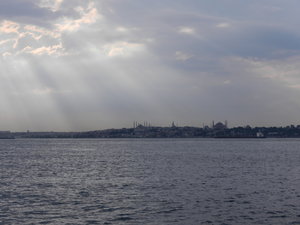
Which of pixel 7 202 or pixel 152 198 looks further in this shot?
pixel 152 198

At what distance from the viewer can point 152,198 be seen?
3222 centimetres

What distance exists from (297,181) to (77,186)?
2208 centimetres

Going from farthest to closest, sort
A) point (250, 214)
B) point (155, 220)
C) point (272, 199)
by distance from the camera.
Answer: point (272, 199)
point (250, 214)
point (155, 220)

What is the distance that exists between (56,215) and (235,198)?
13678 mm

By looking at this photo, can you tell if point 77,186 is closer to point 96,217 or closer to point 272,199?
point 96,217

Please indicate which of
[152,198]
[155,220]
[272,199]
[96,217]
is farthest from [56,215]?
[272,199]

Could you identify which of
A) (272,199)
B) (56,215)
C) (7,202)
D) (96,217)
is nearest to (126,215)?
(96,217)

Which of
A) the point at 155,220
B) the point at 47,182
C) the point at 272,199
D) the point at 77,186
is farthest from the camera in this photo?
the point at 47,182

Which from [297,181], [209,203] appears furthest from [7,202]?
[297,181]

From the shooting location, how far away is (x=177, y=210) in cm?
2745

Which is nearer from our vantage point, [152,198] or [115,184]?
[152,198]

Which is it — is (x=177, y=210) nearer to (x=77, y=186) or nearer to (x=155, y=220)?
(x=155, y=220)

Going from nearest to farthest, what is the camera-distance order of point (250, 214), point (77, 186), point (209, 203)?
1. point (250, 214)
2. point (209, 203)
3. point (77, 186)

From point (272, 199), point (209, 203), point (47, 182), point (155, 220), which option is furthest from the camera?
point (47, 182)
